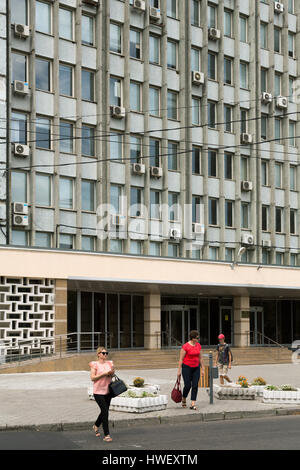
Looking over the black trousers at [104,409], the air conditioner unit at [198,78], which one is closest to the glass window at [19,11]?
the air conditioner unit at [198,78]

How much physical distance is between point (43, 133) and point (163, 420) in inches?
905

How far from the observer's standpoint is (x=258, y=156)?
45188 millimetres

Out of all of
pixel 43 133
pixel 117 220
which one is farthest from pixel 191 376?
pixel 117 220

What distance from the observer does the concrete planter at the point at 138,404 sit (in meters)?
15.8

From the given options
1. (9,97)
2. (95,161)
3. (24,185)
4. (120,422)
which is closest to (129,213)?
(95,161)

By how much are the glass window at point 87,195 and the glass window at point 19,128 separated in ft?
12.9

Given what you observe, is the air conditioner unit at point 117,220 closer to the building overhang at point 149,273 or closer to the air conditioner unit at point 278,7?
the building overhang at point 149,273

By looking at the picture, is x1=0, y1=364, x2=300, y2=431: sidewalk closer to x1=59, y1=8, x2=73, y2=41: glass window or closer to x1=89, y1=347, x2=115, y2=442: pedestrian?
x1=89, y1=347, x2=115, y2=442: pedestrian

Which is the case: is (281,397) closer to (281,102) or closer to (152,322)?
(152,322)

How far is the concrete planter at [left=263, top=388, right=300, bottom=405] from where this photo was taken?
17609 mm

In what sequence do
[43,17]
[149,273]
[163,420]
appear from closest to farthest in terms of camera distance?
[163,420] → [43,17] → [149,273]

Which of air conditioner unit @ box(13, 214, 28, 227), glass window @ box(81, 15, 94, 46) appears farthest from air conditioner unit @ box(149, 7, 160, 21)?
air conditioner unit @ box(13, 214, 28, 227)

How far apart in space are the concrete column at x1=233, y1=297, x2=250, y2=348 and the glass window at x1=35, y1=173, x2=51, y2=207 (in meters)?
13.5

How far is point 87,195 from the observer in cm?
3769
